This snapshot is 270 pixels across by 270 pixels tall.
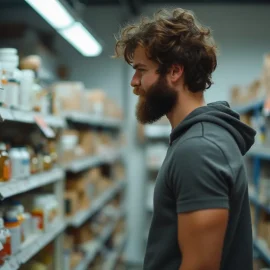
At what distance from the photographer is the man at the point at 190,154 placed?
1.29 m

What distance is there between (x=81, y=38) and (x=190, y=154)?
3.26 m

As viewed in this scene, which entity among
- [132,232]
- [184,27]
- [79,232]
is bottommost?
[132,232]

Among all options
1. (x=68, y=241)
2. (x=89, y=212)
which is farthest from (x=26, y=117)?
(x=89, y=212)

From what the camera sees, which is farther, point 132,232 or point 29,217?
point 132,232

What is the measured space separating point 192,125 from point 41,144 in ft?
5.32

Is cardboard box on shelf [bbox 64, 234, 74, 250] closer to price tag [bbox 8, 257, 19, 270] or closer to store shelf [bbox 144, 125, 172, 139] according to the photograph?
price tag [bbox 8, 257, 19, 270]

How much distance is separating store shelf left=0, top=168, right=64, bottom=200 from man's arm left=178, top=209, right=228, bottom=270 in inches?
35.0

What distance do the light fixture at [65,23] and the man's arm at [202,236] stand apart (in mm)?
2042

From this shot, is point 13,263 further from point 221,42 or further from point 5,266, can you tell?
point 221,42

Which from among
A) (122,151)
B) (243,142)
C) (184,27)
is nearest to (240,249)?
(243,142)

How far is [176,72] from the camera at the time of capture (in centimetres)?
155

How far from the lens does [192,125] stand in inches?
57.3

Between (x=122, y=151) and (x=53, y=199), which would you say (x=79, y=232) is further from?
(x=122, y=151)

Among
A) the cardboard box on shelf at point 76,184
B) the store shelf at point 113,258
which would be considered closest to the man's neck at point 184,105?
the cardboard box on shelf at point 76,184
